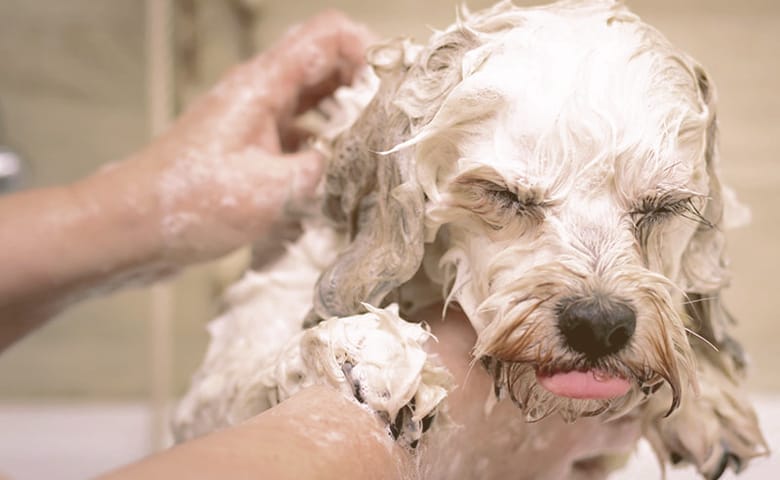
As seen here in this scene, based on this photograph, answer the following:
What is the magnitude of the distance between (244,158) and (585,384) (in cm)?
54

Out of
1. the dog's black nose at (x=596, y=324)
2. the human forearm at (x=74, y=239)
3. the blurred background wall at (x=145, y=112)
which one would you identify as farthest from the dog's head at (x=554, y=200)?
the blurred background wall at (x=145, y=112)

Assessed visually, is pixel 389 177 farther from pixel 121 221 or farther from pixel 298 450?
pixel 121 221

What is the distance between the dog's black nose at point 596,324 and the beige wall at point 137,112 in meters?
0.83

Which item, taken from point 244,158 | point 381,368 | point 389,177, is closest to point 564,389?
point 381,368

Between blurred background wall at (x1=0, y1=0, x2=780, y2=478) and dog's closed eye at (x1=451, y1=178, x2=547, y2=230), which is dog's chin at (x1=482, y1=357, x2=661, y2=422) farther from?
blurred background wall at (x1=0, y1=0, x2=780, y2=478)

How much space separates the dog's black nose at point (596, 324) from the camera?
0.56 meters

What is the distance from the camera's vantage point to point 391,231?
73cm

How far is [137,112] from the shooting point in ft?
5.92

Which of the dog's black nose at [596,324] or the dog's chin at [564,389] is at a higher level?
the dog's black nose at [596,324]

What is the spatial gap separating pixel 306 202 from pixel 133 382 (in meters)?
1.10

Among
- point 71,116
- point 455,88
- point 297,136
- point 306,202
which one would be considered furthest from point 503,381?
point 71,116

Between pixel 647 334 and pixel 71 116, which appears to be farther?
pixel 71 116

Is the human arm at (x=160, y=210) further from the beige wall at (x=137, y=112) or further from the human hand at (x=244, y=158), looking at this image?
the beige wall at (x=137, y=112)

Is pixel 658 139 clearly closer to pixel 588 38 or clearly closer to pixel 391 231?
pixel 588 38
